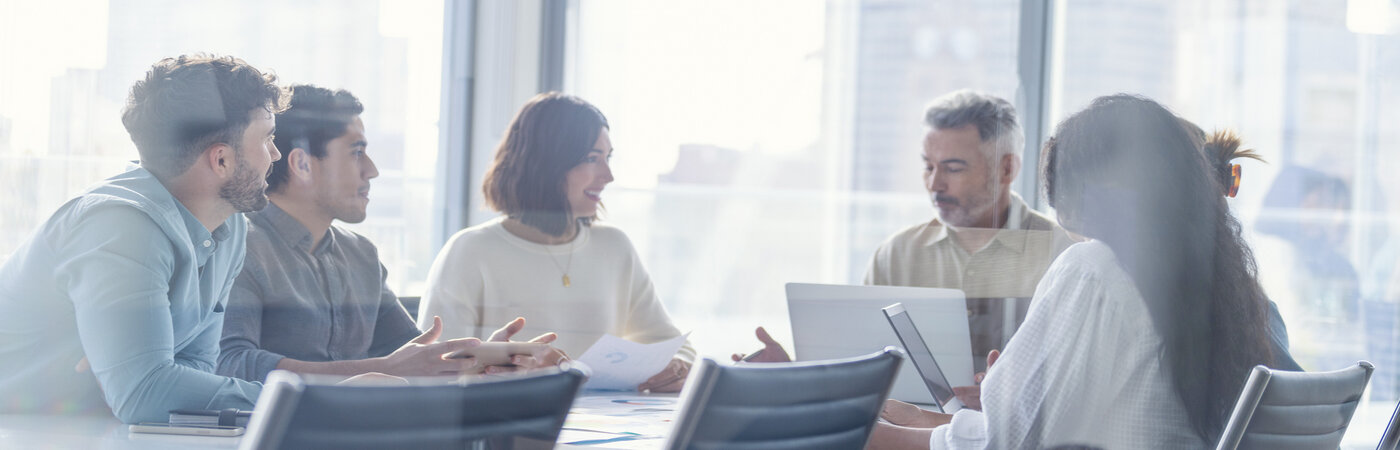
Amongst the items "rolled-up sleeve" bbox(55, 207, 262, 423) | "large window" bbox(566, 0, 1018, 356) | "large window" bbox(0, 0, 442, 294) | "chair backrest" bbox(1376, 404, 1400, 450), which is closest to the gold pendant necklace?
"large window" bbox(0, 0, 442, 294)

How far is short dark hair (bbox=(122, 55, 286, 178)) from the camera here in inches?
74.1

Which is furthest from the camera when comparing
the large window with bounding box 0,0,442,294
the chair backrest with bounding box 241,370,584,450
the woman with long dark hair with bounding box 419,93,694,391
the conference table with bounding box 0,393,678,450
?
the large window with bounding box 0,0,442,294

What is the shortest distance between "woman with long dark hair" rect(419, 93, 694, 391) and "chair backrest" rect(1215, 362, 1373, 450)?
1.54m

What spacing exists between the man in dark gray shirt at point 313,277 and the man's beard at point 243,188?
17 centimetres

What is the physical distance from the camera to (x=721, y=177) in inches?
169

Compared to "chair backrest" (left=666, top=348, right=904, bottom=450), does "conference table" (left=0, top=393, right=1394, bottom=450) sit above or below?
below

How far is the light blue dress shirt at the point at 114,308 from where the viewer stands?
1630mm

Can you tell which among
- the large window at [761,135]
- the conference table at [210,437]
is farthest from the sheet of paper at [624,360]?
the large window at [761,135]

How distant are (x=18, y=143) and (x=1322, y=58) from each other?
15.3ft

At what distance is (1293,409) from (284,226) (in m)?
1.89

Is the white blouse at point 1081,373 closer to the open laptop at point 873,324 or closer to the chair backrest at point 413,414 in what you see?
the open laptop at point 873,324

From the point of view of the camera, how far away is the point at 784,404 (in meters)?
1.39

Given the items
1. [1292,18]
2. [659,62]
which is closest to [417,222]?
[659,62]

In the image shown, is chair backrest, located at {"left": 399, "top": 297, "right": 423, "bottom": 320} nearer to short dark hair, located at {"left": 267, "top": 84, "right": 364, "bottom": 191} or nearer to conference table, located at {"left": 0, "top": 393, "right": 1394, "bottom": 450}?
short dark hair, located at {"left": 267, "top": 84, "right": 364, "bottom": 191}
